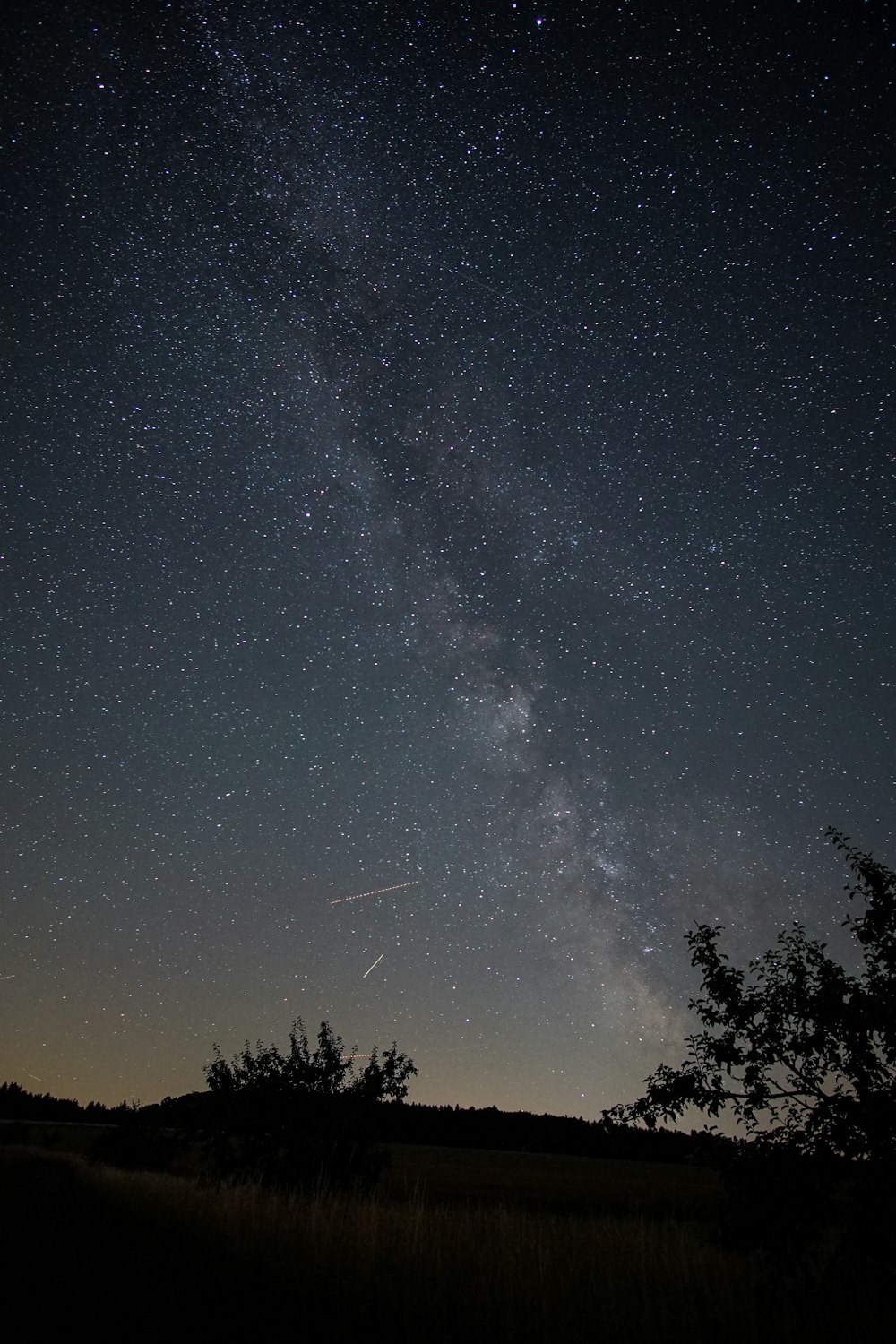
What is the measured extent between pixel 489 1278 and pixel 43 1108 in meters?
158

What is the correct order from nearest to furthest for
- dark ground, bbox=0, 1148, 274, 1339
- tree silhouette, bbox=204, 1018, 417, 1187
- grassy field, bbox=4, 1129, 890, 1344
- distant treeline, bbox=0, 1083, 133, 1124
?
dark ground, bbox=0, 1148, 274, 1339 < grassy field, bbox=4, 1129, 890, 1344 < tree silhouette, bbox=204, 1018, 417, 1187 < distant treeline, bbox=0, 1083, 133, 1124

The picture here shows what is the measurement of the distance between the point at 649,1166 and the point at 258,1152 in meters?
53.6

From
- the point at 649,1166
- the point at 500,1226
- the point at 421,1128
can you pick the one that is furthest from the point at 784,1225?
the point at 421,1128

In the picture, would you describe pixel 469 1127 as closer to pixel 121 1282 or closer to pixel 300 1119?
pixel 300 1119

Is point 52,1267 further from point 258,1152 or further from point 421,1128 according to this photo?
point 421,1128

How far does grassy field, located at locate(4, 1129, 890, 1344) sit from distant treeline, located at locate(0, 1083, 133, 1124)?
5084 inches

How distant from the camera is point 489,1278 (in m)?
6.27

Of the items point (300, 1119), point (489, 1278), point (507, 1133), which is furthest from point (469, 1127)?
point (489, 1278)

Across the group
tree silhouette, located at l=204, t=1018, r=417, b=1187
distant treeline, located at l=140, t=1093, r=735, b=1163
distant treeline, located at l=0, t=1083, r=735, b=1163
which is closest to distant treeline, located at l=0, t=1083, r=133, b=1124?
→ distant treeline, located at l=0, t=1083, r=735, b=1163

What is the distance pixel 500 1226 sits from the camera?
910 cm

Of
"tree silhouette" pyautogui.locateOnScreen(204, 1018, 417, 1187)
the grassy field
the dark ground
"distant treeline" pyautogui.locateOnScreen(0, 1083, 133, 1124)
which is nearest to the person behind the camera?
the dark ground

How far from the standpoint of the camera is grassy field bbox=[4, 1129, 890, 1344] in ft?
16.0

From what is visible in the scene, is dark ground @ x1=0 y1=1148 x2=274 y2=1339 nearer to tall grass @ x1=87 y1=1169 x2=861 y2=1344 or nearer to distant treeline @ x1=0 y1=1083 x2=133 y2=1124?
tall grass @ x1=87 y1=1169 x2=861 y2=1344

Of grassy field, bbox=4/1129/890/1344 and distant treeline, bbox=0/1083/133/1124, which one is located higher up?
grassy field, bbox=4/1129/890/1344
